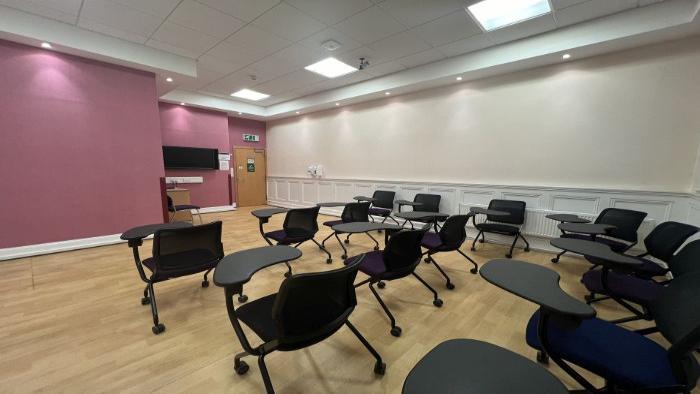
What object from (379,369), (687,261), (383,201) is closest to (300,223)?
(379,369)

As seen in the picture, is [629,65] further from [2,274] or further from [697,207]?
[2,274]

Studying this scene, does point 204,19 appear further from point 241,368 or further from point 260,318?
point 241,368

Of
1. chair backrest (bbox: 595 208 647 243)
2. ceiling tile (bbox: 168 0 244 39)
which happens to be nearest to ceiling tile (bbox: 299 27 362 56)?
ceiling tile (bbox: 168 0 244 39)

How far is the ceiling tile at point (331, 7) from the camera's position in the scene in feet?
9.85

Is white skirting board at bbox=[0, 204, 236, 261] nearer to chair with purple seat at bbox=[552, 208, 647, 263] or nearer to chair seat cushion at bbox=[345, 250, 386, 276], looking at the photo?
chair seat cushion at bbox=[345, 250, 386, 276]

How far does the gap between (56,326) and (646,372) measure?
3.85 metres

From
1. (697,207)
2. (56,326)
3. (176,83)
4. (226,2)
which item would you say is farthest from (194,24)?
(697,207)

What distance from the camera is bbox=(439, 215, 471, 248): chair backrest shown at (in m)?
2.89

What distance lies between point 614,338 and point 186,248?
2.90 meters

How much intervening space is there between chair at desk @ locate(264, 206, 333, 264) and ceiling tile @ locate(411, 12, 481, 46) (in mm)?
2857

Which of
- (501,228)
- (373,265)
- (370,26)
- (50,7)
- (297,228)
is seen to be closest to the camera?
(373,265)

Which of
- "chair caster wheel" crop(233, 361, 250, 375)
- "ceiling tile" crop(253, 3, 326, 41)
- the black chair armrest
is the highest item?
"ceiling tile" crop(253, 3, 326, 41)

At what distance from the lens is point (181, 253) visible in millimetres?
2307

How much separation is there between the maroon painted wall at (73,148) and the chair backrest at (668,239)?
22.5 feet
